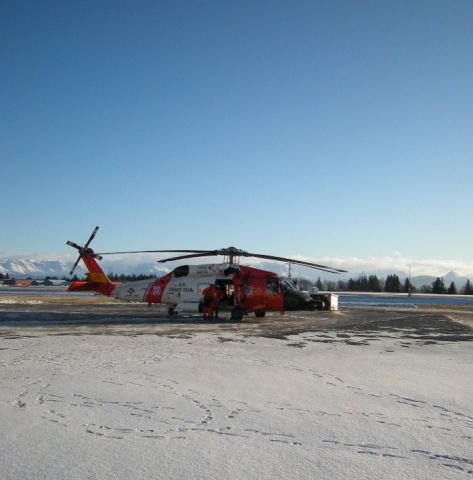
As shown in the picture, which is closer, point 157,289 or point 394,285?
point 157,289

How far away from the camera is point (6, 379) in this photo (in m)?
7.48

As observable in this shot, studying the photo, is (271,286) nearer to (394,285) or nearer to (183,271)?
(183,271)

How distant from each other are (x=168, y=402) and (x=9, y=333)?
9.85 m

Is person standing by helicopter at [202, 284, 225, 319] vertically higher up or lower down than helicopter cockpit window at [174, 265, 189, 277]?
lower down

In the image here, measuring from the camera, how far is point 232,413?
5.78 meters

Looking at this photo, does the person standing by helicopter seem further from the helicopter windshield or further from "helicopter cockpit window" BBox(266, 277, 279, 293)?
the helicopter windshield

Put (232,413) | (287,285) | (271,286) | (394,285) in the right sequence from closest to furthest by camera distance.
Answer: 1. (232,413)
2. (271,286)
3. (287,285)
4. (394,285)

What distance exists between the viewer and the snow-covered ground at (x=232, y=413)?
4.16 m

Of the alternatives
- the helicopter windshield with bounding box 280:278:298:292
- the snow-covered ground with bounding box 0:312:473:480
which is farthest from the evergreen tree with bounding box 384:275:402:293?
the snow-covered ground with bounding box 0:312:473:480

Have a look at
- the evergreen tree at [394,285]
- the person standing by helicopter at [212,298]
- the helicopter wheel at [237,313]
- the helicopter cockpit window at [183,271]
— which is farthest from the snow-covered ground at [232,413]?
the evergreen tree at [394,285]

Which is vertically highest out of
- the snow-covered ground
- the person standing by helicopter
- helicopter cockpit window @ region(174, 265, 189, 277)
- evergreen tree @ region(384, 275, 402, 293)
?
evergreen tree @ region(384, 275, 402, 293)

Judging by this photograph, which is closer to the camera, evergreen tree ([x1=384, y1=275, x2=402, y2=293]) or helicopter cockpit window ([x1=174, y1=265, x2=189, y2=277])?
helicopter cockpit window ([x1=174, y1=265, x2=189, y2=277])

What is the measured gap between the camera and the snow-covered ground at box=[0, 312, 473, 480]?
13.6 feet

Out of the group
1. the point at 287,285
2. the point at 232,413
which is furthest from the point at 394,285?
the point at 232,413
